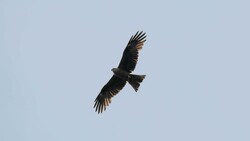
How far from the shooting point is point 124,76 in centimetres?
2039

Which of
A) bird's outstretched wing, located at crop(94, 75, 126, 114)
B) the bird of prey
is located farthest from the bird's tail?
bird's outstretched wing, located at crop(94, 75, 126, 114)

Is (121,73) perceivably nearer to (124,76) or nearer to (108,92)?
(124,76)

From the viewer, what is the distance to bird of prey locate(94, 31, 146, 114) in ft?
66.1

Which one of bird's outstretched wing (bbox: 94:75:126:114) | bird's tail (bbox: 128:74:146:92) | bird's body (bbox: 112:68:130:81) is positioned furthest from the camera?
bird's outstretched wing (bbox: 94:75:126:114)

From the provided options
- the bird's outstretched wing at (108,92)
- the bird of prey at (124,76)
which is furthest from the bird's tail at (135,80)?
the bird's outstretched wing at (108,92)

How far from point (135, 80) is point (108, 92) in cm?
224

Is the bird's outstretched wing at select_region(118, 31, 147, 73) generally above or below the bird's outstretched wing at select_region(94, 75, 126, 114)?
above

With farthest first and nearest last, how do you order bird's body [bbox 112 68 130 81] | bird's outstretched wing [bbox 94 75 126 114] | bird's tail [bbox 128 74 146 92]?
bird's outstretched wing [bbox 94 75 126 114] → bird's body [bbox 112 68 130 81] → bird's tail [bbox 128 74 146 92]

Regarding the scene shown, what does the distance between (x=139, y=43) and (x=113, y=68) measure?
66.8 inches

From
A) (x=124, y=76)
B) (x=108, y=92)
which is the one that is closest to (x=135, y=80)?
(x=124, y=76)

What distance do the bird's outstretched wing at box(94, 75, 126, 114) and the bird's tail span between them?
1.29m

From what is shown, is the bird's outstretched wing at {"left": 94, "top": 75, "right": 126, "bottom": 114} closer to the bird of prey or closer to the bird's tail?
the bird of prey

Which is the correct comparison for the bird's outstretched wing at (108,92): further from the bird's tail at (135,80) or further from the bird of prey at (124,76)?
the bird's tail at (135,80)

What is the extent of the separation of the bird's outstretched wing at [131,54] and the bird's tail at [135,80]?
55cm
